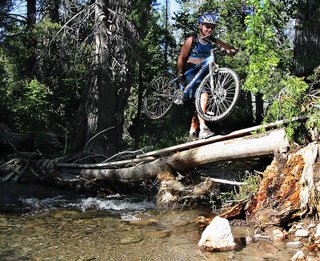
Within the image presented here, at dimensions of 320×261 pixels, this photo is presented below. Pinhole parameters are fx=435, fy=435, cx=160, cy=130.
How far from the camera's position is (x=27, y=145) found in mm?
12430

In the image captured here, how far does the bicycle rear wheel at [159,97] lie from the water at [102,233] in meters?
1.93

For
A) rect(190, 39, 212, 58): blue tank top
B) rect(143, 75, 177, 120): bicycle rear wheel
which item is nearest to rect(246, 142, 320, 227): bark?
rect(190, 39, 212, 58): blue tank top

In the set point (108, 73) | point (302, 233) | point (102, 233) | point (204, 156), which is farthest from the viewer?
point (108, 73)

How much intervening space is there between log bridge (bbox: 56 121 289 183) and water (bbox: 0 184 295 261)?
27.2 inches

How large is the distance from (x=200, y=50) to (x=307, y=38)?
6.05 ft

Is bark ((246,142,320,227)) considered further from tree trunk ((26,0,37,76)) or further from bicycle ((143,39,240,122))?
tree trunk ((26,0,37,76))

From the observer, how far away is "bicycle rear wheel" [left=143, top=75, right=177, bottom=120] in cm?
895

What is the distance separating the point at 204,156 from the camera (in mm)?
7391

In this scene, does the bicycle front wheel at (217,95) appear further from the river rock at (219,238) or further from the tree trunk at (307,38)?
the river rock at (219,238)

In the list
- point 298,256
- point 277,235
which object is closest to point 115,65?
point 277,235

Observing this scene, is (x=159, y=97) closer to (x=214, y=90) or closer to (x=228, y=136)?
(x=214, y=90)

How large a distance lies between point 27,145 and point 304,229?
9.09 m

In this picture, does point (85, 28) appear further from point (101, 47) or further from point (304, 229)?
point (304, 229)

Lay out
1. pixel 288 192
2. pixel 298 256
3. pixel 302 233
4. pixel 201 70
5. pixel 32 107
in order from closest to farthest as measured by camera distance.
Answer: pixel 298 256
pixel 302 233
pixel 288 192
pixel 201 70
pixel 32 107
